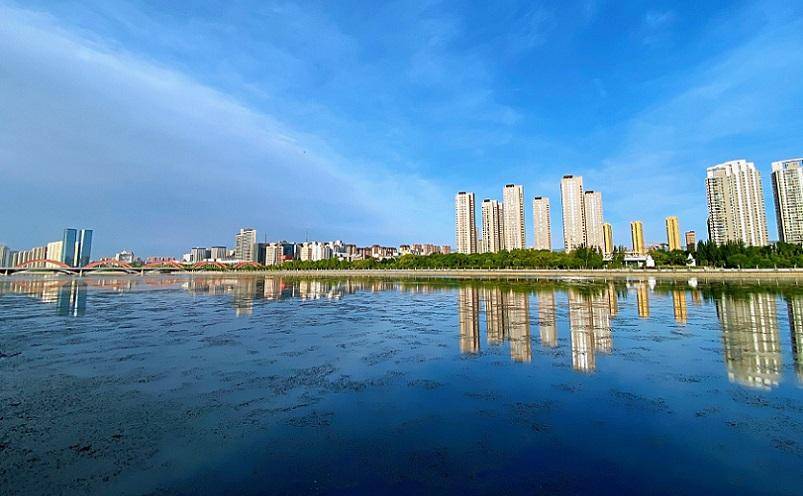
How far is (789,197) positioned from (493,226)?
7353 cm

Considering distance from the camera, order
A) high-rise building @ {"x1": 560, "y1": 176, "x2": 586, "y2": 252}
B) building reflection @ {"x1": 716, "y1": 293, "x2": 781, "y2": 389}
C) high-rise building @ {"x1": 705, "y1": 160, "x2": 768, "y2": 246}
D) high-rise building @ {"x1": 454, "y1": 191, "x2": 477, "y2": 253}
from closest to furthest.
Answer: building reflection @ {"x1": 716, "y1": 293, "x2": 781, "y2": 389}, high-rise building @ {"x1": 705, "y1": 160, "x2": 768, "y2": 246}, high-rise building @ {"x1": 560, "y1": 176, "x2": 586, "y2": 252}, high-rise building @ {"x1": 454, "y1": 191, "x2": 477, "y2": 253}

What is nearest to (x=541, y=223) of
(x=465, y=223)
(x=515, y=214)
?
(x=515, y=214)

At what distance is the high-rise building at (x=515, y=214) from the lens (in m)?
127

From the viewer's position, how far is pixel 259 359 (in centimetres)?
1088

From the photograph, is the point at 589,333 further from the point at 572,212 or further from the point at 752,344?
the point at 572,212

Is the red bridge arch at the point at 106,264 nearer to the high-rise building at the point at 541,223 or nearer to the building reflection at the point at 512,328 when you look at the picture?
the high-rise building at the point at 541,223

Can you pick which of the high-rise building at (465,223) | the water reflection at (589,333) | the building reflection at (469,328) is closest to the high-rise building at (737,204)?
the high-rise building at (465,223)

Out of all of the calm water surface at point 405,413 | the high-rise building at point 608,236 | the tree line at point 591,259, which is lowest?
the calm water surface at point 405,413

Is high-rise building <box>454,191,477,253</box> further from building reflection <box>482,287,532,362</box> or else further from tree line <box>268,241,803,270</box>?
building reflection <box>482,287,532,362</box>

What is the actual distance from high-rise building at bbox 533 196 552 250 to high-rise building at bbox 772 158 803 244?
180ft

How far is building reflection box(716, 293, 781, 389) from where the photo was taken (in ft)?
28.6

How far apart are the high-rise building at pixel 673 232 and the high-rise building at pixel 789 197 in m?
67.5

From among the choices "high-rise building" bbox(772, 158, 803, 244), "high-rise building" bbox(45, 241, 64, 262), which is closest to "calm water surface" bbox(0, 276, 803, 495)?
"high-rise building" bbox(772, 158, 803, 244)

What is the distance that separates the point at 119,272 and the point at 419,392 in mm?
179624
